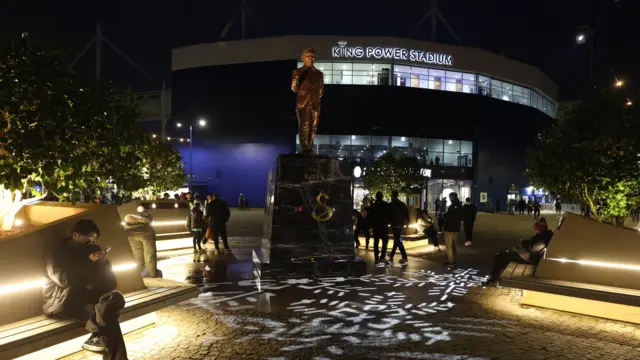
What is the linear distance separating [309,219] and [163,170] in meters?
13.2

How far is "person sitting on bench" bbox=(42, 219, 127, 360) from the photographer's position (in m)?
4.09

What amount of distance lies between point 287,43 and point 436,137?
53.1 feet

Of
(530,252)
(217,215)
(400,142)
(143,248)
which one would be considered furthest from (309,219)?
(400,142)

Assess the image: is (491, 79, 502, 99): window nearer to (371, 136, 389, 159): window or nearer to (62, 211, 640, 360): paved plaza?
(371, 136, 389, 159): window

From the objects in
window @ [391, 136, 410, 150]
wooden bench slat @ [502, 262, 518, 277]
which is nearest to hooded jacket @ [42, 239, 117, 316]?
wooden bench slat @ [502, 262, 518, 277]

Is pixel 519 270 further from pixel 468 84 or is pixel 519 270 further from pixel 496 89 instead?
pixel 496 89

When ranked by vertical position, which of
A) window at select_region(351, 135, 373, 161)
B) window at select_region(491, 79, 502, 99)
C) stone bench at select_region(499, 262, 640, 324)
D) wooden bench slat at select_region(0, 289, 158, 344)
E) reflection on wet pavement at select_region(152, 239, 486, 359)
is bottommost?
reflection on wet pavement at select_region(152, 239, 486, 359)

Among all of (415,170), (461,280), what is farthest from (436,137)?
(461,280)

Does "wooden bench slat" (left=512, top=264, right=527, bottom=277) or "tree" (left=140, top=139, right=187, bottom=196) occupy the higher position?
"tree" (left=140, top=139, right=187, bottom=196)

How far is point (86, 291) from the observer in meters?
4.29

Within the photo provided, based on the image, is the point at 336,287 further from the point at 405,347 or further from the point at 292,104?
the point at 292,104

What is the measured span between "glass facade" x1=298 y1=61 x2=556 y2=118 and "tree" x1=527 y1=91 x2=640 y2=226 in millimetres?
33431

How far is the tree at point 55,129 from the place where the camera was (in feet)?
15.1

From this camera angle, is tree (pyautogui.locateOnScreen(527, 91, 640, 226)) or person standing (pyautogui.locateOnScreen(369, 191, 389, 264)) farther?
person standing (pyautogui.locateOnScreen(369, 191, 389, 264))
